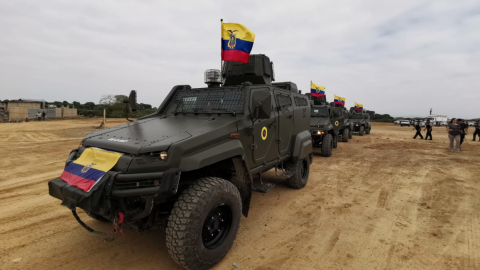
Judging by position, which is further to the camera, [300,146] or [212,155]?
[300,146]

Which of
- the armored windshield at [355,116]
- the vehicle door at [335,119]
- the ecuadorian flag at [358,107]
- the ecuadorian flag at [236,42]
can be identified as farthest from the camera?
the ecuadorian flag at [358,107]

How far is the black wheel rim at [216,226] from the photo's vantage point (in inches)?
104

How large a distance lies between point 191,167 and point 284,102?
2574 mm

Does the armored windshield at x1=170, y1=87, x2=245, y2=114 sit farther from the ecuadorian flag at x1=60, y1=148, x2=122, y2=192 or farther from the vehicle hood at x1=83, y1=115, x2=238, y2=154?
the ecuadorian flag at x1=60, y1=148, x2=122, y2=192

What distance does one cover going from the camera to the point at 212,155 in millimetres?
2678

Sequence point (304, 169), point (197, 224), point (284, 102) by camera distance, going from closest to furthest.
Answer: point (197, 224)
point (284, 102)
point (304, 169)

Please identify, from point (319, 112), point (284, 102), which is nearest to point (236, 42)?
point (284, 102)

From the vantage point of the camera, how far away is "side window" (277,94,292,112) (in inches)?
171

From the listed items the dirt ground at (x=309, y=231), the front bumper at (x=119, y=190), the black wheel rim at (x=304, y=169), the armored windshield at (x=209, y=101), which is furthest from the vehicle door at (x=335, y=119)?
the front bumper at (x=119, y=190)

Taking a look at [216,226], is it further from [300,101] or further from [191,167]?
[300,101]

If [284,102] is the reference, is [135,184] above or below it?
Answer: below

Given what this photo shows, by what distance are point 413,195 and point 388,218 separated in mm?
1471

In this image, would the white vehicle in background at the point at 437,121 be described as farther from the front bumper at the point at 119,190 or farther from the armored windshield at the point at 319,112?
the front bumper at the point at 119,190

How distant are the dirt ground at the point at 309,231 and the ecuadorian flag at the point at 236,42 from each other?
2.57 m
